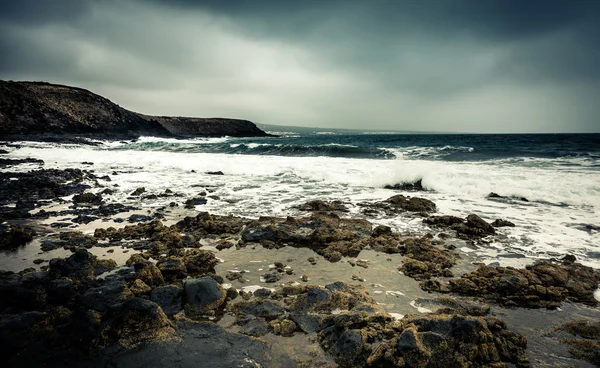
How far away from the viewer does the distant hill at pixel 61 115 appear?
39.3 meters

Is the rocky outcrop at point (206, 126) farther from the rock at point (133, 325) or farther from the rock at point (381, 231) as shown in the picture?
the rock at point (133, 325)

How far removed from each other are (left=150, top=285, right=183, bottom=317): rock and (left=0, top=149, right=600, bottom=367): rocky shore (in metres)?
0.02

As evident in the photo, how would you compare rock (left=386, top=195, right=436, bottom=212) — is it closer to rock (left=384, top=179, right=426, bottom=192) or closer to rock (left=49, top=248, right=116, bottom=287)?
rock (left=384, top=179, right=426, bottom=192)

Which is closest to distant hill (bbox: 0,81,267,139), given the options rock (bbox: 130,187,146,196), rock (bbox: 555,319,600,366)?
rock (bbox: 130,187,146,196)

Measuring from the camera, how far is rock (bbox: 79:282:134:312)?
3604mm

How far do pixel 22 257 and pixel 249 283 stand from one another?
458 cm

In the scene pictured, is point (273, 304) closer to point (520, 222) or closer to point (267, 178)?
point (520, 222)

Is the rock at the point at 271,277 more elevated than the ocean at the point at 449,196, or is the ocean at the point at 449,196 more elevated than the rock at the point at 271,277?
the ocean at the point at 449,196

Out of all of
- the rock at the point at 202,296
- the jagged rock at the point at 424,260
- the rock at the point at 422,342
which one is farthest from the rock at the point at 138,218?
the jagged rock at the point at 424,260

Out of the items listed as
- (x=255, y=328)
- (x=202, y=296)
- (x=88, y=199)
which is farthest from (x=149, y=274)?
(x=88, y=199)

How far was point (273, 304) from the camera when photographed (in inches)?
153

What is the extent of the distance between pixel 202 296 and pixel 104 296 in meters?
1.28

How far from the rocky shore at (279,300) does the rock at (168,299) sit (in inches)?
0.8

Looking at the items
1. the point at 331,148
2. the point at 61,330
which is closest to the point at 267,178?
the point at 61,330
